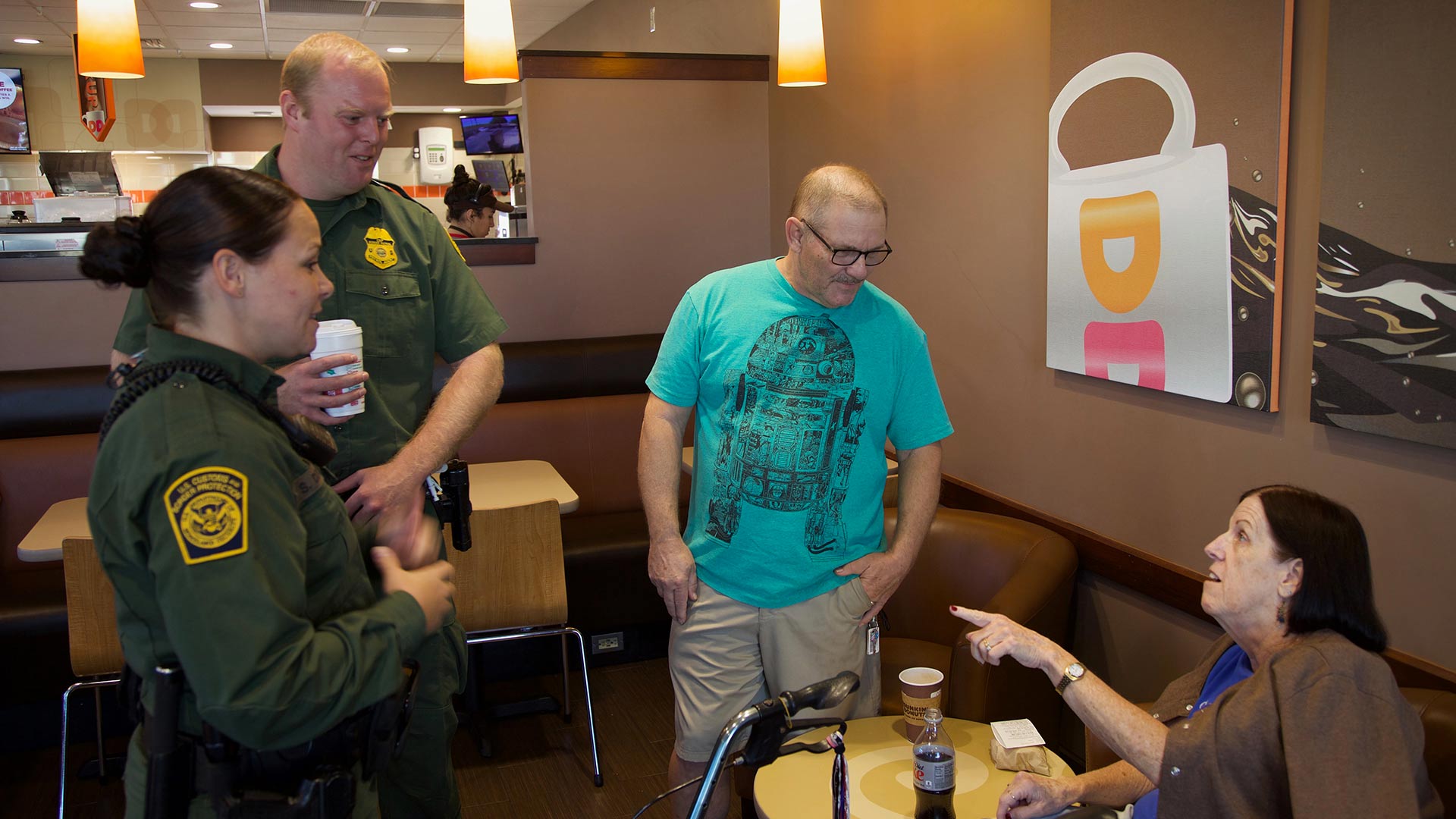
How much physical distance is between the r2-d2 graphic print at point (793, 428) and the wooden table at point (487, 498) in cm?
115

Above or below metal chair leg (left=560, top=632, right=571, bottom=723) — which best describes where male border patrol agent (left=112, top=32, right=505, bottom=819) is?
above

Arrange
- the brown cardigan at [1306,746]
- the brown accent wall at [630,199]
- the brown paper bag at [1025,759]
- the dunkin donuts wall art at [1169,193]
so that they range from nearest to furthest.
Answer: the brown cardigan at [1306,746], the brown paper bag at [1025,759], the dunkin donuts wall art at [1169,193], the brown accent wall at [630,199]

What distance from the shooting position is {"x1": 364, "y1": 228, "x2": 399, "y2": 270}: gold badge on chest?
1.98 metres

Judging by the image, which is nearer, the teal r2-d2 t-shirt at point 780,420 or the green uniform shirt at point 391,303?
the green uniform shirt at point 391,303

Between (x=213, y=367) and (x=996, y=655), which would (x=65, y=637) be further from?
(x=996, y=655)

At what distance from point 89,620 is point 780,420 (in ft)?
6.73

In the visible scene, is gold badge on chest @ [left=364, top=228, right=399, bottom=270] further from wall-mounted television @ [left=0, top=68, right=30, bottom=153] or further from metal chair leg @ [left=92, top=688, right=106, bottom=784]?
wall-mounted television @ [left=0, top=68, right=30, bottom=153]

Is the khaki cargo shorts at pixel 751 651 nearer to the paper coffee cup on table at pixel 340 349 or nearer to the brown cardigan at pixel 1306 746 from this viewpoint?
the brown cardigan at pixel 1306 746

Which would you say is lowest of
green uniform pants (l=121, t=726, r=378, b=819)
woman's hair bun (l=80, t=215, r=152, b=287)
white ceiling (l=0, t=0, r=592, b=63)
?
green uniform pants (l=121, t=726, r=378, b=819)

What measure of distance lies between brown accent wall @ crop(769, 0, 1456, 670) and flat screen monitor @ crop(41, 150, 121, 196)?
5.30m

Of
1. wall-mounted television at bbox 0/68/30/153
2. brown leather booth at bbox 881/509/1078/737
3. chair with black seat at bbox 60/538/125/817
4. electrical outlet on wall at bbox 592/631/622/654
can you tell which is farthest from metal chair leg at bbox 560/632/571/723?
wall-mounted television at bbox 0/68/30/153

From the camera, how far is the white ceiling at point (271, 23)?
8195mm

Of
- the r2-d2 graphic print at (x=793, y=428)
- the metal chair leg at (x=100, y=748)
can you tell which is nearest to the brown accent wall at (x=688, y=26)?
the r2-d2 graphic print at (x=793, y=428)

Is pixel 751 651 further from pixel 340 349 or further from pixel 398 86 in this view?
pixel 398 86
